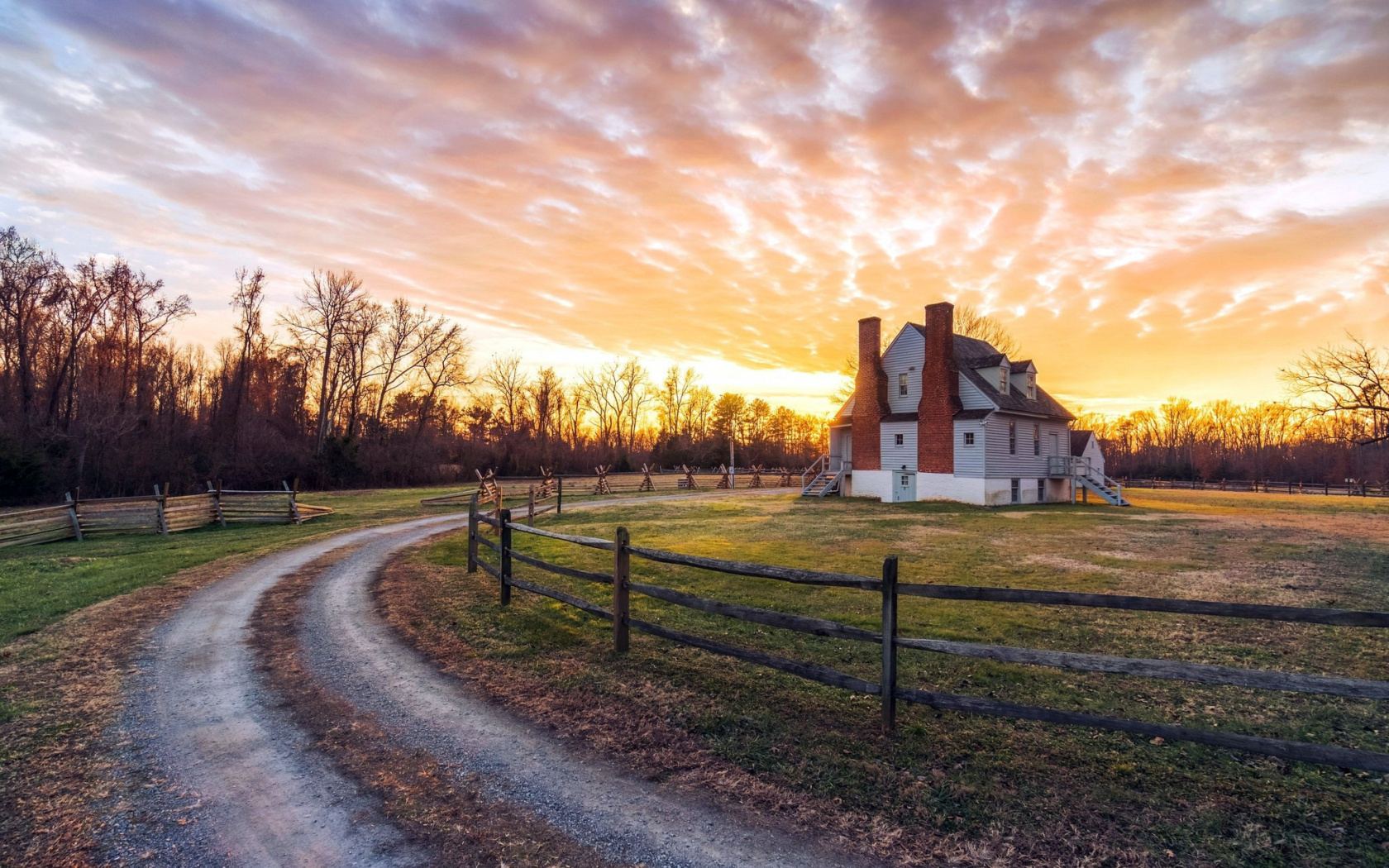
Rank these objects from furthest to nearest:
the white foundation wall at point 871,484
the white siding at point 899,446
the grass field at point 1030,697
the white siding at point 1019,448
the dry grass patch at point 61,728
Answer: the white foundation wall at point 871,484, the white siding at point 899,446, the white siding at point 1019,448, the grass field at point 1030,697, the dry grass patch at point 61,728

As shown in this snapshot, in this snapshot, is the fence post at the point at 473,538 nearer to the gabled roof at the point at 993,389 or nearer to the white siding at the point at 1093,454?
the gabled roof at the point at 993,389

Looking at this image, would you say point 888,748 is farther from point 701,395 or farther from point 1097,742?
point 701,395

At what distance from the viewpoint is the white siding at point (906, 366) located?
34.7m

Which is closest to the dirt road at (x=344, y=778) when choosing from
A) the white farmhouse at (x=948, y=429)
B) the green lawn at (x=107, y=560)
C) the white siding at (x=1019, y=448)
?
the green lawn at (x=107, y=560)

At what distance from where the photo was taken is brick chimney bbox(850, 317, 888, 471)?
118ft

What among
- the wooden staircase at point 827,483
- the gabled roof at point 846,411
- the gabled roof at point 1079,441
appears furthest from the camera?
the gabled roof at point 1079,441

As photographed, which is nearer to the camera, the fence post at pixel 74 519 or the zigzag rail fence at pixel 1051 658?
the zigzag rail fence at pixel 1051 658

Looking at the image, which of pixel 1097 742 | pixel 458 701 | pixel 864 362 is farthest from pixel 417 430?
pixel 1097 742

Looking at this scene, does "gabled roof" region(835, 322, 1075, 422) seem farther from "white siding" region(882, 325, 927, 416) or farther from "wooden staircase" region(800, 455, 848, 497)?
"wooden staircase" region(800, 455, 848, 497)

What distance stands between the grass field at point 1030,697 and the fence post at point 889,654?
7.7 inches

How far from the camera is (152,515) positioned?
20.8 metres

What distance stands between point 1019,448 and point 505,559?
105 feet

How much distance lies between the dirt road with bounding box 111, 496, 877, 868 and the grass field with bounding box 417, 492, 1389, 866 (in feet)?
3.04

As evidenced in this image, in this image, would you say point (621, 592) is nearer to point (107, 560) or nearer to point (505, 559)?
point (505, 559)
